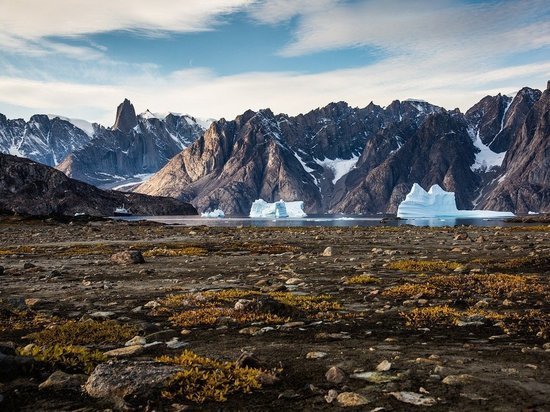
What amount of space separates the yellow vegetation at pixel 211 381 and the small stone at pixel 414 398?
1.83m

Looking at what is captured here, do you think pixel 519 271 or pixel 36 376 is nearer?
pixel 36 376

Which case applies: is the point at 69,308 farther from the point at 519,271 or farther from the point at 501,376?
the point at 519,271

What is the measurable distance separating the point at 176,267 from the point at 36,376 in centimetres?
1767

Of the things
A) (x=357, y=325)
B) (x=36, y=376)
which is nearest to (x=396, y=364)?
(x=357, y=325)

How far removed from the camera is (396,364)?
7652 mm

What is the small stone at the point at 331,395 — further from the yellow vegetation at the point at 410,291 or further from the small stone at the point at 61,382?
the yellow vegetation at the point at 410,291

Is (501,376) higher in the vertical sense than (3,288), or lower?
higher

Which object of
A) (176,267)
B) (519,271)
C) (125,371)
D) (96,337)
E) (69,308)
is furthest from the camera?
(176,267)

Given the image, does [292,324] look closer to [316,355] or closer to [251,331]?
[251,331]

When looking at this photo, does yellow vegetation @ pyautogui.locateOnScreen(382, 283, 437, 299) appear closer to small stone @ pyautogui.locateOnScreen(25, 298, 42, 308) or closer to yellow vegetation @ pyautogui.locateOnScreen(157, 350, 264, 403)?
yellow vegetation @ pyautogui.locateOnScreen(157, 350, 264, 403)

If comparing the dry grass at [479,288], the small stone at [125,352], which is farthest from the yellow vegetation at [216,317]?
the dry grass at [479,288]

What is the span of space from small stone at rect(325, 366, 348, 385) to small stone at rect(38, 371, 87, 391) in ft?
11.2

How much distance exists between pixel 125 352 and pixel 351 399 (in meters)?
4.21

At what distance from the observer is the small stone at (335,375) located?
6.97 metres
